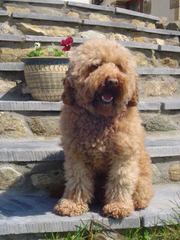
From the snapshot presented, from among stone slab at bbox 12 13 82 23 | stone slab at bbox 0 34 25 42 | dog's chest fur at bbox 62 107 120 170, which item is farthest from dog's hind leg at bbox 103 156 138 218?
stone slab at bbox 12 13 82 23

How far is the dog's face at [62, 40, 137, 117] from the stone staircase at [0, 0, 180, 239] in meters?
0.76

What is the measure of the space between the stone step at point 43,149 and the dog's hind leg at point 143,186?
0.49 meters

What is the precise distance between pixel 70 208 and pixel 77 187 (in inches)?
6.4

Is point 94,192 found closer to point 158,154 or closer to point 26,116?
point 158,154

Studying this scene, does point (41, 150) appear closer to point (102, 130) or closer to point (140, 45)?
point (102, 130)

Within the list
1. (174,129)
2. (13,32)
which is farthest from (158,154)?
(13,32)

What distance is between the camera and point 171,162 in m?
4.38

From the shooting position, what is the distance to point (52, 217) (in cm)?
349

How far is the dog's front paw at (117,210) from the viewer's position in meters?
3.47

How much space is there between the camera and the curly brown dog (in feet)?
11.2

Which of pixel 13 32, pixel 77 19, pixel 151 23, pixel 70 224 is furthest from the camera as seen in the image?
pixel 151 23

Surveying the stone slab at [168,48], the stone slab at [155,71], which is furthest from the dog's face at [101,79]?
the stone slab at [168,48]

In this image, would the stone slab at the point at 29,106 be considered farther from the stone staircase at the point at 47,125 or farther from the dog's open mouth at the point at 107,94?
the dog's open mouth at the point at 107,94

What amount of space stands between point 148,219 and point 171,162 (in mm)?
950
